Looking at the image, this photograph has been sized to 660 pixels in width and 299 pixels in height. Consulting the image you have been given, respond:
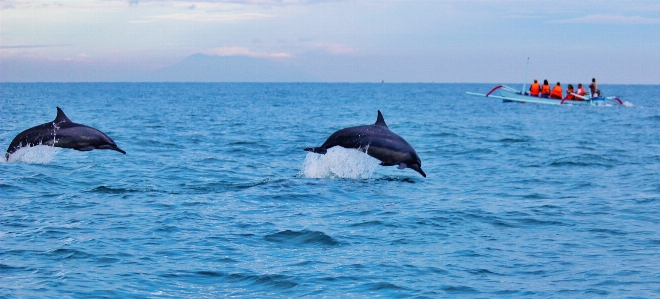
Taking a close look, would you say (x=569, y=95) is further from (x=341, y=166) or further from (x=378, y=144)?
(x=378, y=144)

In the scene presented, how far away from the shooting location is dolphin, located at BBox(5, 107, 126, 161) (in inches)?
594

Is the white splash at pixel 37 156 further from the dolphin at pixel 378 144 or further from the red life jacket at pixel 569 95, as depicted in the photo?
the red life jacket at pixel 569 95

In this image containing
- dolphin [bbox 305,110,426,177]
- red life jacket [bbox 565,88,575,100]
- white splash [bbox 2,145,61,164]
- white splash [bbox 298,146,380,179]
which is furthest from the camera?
red life jacket [bbox 565,88,575,100]

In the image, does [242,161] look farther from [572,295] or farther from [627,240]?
[572,295]

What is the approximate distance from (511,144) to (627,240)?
1916 centimetres

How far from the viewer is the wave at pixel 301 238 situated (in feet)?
37.9

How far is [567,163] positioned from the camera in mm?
23328

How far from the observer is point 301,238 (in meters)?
11.8

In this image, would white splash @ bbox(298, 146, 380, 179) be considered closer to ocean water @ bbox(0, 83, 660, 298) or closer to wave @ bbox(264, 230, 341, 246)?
ocean water @ bbox(0, 83, 660, 298)

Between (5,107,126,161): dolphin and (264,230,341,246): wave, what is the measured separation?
4.56 m

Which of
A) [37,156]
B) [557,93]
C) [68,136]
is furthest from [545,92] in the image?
[68,136]

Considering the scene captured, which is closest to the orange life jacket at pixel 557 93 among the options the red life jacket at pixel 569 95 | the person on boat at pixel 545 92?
the red life jacket at pixel 569 95

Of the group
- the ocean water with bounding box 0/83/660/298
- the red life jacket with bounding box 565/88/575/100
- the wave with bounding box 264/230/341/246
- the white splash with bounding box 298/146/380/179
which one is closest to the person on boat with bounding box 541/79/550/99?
the red life jacket with bounding box 565/88/575/100

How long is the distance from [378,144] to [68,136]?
6350mm
